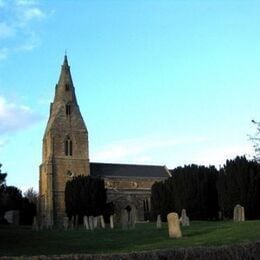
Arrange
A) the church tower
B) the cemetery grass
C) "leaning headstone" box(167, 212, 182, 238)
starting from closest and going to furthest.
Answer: the cemetery grass, "leaning headstone" box(167, 212, 182, 238), the church tower

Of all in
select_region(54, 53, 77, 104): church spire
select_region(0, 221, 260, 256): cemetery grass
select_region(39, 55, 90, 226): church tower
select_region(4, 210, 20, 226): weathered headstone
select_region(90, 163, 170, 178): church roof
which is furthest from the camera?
select_region(90, 163, 170, 178): church roof

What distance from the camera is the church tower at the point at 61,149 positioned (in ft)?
274

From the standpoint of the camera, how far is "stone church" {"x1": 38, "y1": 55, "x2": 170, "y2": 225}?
276 ft

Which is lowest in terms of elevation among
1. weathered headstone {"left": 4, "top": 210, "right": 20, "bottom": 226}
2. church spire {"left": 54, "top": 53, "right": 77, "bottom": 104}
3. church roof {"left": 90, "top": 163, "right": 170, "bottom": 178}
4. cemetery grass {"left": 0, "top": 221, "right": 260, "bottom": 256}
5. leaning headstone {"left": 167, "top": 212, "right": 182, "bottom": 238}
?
cemetery grass {"left": 0, "top": 221, "right": 260, "bottom": 256}

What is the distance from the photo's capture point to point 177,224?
22.6 meters

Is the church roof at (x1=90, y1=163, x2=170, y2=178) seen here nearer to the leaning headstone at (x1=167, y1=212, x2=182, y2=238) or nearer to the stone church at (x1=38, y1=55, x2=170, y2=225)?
the stone church at (x1=38, y1=55, x2=170, y2=225)

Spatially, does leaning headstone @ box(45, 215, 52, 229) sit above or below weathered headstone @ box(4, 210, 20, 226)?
below

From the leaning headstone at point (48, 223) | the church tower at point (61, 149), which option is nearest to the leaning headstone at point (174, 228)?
the leaning headstone at point (48, 223)

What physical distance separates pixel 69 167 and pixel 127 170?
12199mm

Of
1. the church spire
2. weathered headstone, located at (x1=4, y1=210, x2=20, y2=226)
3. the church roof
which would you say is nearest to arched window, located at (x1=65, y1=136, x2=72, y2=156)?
the church roof

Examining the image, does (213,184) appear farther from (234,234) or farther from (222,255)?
(222,255)

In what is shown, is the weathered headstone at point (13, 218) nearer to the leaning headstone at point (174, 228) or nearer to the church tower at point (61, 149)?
the church tower at point (61, 149)

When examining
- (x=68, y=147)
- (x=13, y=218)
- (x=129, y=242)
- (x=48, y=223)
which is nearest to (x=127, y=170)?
(x=68, y=147)

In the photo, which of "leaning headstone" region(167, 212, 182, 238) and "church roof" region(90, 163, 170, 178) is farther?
"church roof" region(90, 163, 170, 178)
